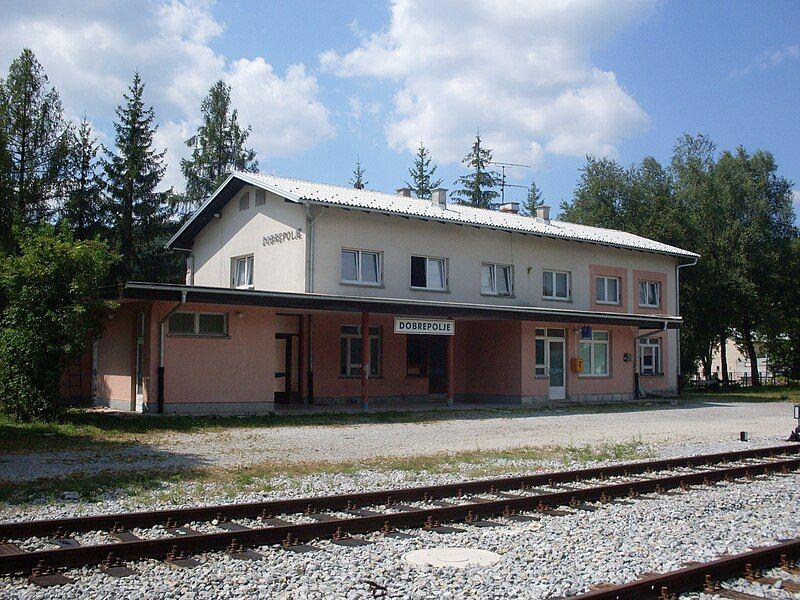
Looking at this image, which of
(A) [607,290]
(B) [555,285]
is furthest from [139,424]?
(A) [607,290]

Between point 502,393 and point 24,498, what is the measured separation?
18.1 m

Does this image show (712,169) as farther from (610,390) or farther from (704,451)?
(704,451)

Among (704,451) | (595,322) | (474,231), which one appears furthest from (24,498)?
(595,322)

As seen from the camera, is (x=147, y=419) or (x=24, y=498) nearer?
(x=24, y=498)

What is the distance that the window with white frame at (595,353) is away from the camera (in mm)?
27703

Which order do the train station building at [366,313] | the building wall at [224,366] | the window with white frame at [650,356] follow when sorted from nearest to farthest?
the building wall at [224,366] < the train station building at [366,313] < the window with white frame at [650,356]

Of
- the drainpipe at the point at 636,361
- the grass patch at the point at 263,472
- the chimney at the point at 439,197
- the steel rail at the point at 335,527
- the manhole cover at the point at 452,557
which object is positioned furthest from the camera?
the drainpipe at the point at 636,361

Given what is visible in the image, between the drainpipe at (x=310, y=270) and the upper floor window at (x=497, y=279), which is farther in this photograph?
the upper floor window at (x=497, y=279)

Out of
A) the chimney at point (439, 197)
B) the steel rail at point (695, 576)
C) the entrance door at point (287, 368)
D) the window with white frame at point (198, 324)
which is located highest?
the chimney at point (439, 197)

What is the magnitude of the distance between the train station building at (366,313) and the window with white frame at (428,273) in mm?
44

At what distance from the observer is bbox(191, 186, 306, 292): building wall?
902 inches

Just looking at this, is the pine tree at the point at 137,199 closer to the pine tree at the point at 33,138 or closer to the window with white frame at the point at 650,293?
the pine tree at the point at 33,138

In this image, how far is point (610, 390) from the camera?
1116 inches

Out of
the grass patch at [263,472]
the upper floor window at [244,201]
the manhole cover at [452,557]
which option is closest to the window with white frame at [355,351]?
the upper floor window at [244,201]
